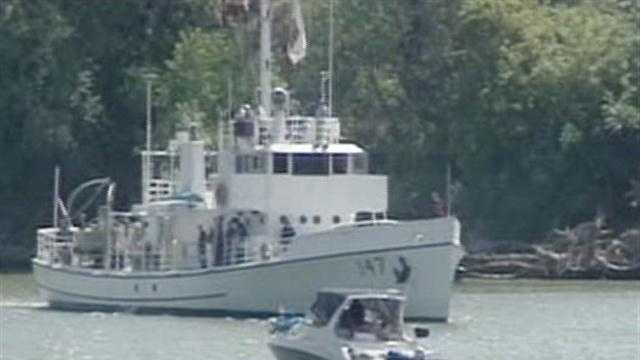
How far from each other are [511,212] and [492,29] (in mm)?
7180

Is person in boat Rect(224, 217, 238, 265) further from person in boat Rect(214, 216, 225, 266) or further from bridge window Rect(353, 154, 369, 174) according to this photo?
bridge window Rect(353, 154, 369, 174)

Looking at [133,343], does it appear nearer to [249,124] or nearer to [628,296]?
[249,124]

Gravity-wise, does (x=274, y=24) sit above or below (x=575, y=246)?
above

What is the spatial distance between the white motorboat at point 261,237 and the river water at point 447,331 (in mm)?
950

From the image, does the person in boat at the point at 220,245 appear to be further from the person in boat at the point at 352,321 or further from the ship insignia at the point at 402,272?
the person in boat at the point at 352,321

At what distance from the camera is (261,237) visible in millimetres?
91875

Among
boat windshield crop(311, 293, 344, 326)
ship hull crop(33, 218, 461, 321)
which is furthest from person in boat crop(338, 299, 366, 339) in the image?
ship hull crop(33, 218, 461, 321)

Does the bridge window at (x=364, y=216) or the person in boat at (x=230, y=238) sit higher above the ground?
the bridge window at (x=364, y=216)

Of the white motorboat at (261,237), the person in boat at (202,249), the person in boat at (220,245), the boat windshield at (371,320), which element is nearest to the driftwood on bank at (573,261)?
the white motorboat at (261,237)

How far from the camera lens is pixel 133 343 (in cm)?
8244

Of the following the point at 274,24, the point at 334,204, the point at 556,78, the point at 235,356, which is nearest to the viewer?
the point at 235,356

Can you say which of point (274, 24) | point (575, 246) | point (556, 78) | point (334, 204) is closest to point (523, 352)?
point (334, 204)

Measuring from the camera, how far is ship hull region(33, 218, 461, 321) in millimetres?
88125

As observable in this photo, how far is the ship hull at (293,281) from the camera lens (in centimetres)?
8812
